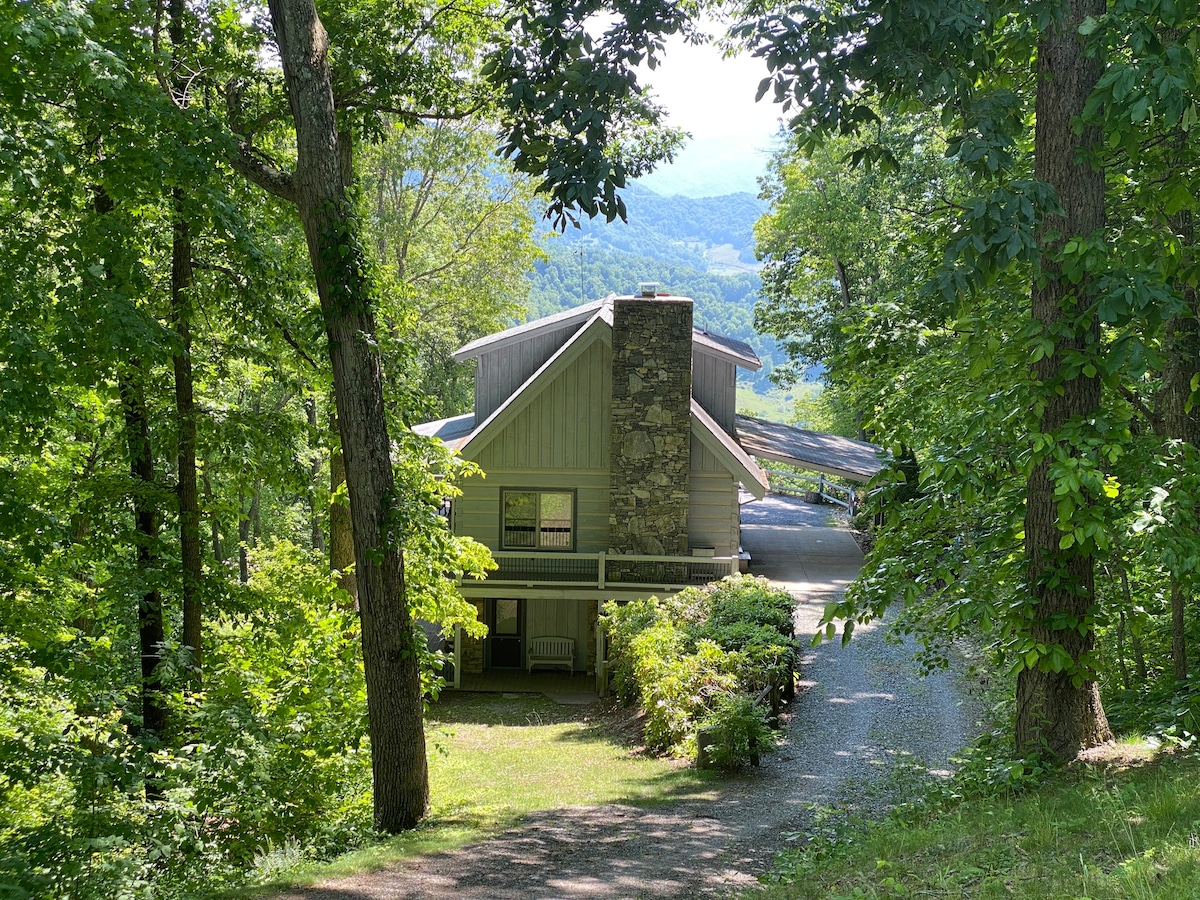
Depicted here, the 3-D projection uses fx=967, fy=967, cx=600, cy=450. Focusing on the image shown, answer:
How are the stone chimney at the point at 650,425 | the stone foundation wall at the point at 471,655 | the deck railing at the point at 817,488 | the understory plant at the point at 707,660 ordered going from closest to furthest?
the understory plant at the point at 707,660, the stone chimney at the point at 650,425, the stone foundation wall at the point at 471,655, the deck railing at the point at 817,488

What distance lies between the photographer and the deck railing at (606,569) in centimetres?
1897

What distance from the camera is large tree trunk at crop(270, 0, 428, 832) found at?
8664mm

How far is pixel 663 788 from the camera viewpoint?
11312 mm

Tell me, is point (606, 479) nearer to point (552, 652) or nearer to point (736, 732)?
point (552, 652)

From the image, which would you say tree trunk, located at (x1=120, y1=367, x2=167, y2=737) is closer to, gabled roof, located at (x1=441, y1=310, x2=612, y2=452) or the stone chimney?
gabled roof, located at (x1=441, y1=310, x2=612, y2=452)

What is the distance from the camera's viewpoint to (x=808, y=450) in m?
21.7

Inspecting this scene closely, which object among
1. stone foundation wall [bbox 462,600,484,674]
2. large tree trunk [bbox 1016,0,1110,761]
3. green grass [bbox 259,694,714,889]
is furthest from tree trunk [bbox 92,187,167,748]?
stone foundation wall [bbox 462,600,484,674]

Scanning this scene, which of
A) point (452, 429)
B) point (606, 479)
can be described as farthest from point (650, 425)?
point (452, 429)

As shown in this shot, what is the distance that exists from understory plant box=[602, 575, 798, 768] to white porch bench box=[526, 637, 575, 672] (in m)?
3.13

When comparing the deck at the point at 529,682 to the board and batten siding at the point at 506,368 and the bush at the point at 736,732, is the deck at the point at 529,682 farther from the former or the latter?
the bush at the point at 736,732

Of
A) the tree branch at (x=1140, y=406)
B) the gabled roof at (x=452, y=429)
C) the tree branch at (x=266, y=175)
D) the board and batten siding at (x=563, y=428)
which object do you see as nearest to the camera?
the tree branch at (x=1140, y=406)

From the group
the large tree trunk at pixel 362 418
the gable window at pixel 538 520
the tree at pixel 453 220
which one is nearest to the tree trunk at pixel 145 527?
the large tree trunk at pixel 362 418

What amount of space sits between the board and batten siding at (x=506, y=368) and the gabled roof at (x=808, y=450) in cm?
497

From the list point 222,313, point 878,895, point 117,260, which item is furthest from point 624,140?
point 878,895
